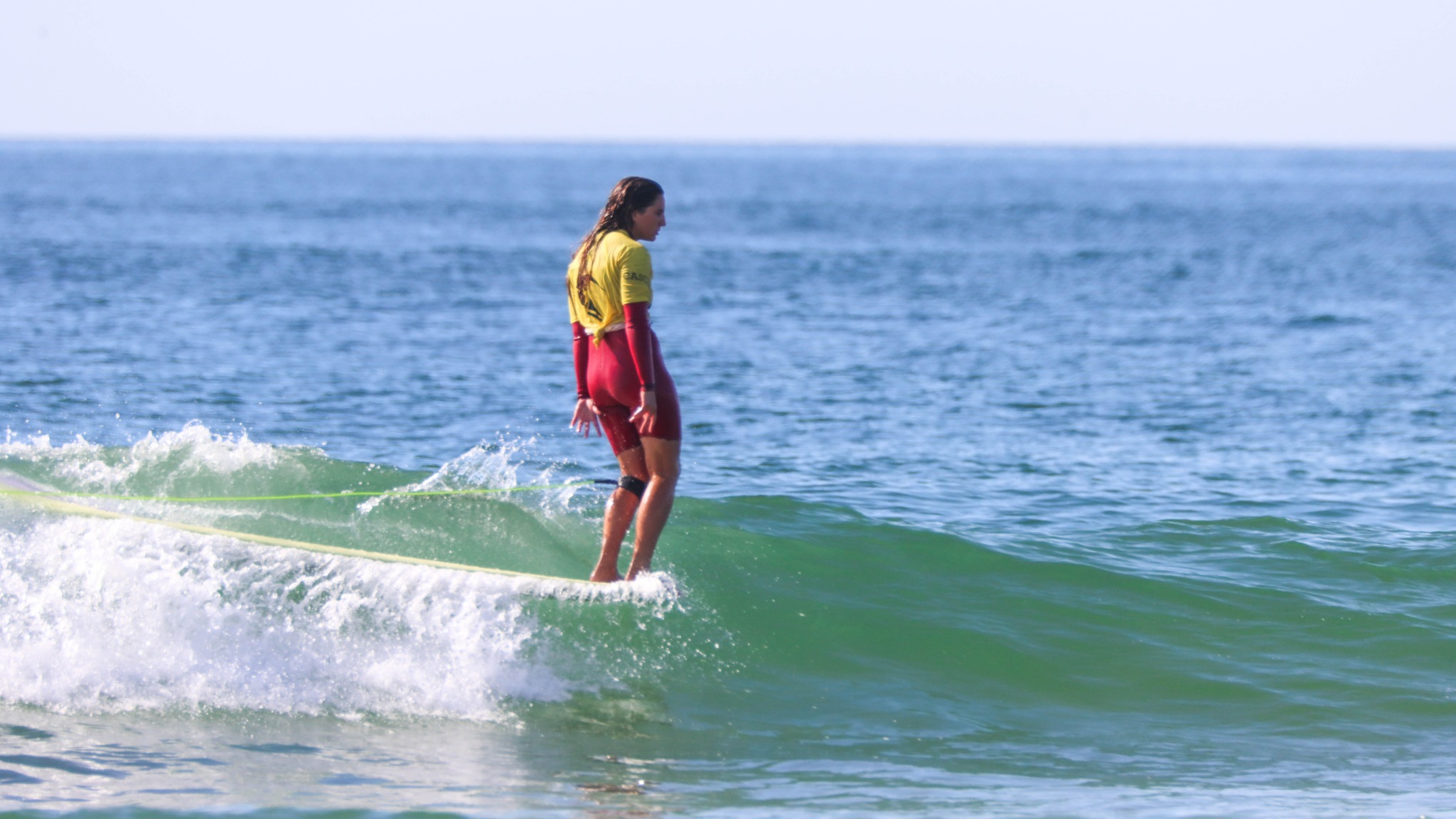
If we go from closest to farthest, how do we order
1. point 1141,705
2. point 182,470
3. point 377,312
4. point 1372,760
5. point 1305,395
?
point 1372,760, point 1141,705, point 182,470, point 1305,395, point 377,312

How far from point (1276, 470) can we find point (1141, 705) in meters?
6.24

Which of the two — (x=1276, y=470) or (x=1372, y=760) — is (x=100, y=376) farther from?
(x=1372, y=760)

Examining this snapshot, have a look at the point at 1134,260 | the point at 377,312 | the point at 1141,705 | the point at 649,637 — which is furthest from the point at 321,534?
the point at 1134,260

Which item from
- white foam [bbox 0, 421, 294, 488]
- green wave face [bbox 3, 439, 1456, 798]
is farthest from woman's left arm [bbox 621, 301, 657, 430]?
white foam [bbox 0, 421, 294, 488]

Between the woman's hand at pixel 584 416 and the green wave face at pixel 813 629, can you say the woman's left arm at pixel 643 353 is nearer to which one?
the woman's hand at pixel 584 416

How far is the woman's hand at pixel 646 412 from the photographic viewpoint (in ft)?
21.6

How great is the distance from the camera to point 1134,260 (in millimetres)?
40625

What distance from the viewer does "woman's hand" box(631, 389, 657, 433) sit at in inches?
259

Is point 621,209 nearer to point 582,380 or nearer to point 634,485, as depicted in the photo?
point 582,380

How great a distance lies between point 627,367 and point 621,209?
2.44 ft

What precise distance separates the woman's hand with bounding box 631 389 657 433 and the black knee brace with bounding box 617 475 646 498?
360mm

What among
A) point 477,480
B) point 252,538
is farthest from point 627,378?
point 477,480

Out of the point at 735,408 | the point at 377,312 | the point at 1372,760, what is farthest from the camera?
the point at 377,312

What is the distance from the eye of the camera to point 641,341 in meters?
6.51
